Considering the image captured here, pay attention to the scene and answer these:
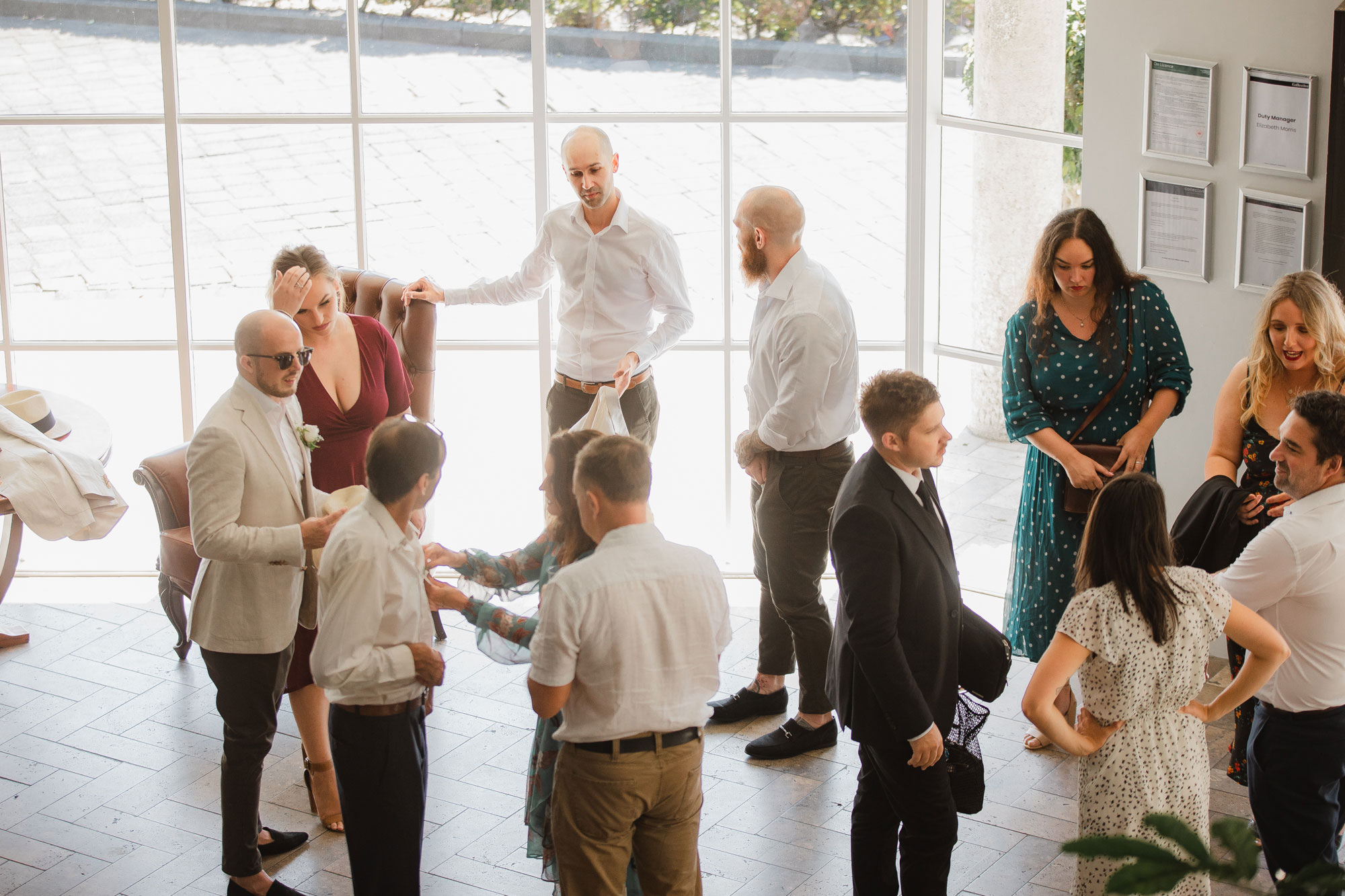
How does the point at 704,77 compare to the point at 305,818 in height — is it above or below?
above

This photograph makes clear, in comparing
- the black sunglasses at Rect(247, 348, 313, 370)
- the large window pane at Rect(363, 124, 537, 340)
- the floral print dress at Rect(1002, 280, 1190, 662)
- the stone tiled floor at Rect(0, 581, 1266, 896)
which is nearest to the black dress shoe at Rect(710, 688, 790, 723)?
the stone tiled floor at Rect(0, 581, 1266, 896)

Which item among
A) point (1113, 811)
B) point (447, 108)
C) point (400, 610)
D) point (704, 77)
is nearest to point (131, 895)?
point (400, 610)

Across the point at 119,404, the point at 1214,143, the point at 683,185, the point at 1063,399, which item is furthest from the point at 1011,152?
the point at 119,404

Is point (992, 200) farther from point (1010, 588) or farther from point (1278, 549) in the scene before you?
point (1278, 549)

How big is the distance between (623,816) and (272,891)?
1369 mm

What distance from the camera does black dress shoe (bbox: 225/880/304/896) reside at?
11.4 ft

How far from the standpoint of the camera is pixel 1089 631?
2574 millimetres

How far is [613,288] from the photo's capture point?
16.1 ft

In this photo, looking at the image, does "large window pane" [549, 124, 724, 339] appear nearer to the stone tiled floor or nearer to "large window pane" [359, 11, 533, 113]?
"large window pane" [359, 11, 533, 113]

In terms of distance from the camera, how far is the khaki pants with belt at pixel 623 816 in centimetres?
259

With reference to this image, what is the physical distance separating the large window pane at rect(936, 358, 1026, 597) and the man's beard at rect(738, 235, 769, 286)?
→ 1.53 meters

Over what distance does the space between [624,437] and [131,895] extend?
2097 millimetres

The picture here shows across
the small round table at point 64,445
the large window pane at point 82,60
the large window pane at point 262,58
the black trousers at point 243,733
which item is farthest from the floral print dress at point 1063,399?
the large window pane at point 82,60

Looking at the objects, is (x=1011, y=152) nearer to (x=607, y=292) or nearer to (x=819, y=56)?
(x=819, y=56)
